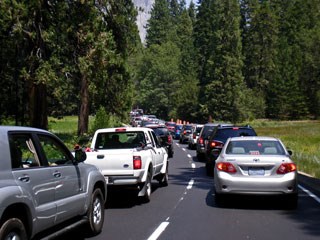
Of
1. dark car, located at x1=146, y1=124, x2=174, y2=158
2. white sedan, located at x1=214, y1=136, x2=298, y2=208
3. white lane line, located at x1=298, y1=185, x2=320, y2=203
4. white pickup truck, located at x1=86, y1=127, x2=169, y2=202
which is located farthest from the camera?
dark car, located at x1=146, y1=124, x2=174, y2=158

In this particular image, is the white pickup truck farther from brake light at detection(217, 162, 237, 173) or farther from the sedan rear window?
the sedan rear window

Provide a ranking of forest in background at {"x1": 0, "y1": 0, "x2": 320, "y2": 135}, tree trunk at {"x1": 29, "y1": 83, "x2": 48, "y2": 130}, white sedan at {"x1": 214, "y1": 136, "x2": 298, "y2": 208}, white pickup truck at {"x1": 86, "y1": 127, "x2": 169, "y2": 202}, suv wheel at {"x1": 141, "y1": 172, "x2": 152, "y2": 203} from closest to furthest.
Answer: white sedan at {"x1": 214, "y1": 136, "x2": 298, "y2": 208}, white pickup truck at {"x1": 86, "y1": 127, "x2": 169, "y2": 202}, suv wheel at {"x1": 141, "y1": 172, "x2": 152, "y2": 203}, forest in background at {"x1": 0, "y1": 0, "x2": 320, "y2": 135}, tree trunk at {"x1": 29, "y1": 83, "x2": 48, "y2": 130}

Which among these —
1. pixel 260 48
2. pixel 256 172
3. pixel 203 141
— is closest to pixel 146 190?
pixel 256 172

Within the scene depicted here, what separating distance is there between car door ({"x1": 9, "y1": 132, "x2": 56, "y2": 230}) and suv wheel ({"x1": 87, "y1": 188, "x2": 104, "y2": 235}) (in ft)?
5.08

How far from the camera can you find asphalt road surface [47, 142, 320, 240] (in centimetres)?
859

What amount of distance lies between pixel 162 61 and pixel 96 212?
10678 centimetres

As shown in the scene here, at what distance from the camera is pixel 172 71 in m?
113

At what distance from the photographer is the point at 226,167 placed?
11.2 meters

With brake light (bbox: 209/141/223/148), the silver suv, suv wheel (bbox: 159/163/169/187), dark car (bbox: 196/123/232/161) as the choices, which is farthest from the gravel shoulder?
the silver suv

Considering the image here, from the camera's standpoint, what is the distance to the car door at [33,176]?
20.1 feet

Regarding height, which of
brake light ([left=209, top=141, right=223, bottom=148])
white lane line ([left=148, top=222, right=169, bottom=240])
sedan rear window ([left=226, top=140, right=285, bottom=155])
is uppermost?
sedan rear window ([left=226, top=140, right=285, bottom=155])

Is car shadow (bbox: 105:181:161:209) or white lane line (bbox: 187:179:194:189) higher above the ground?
car shadow (bbox: 105:181:161:209)

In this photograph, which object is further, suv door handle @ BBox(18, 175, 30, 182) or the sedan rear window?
the sedan rear window

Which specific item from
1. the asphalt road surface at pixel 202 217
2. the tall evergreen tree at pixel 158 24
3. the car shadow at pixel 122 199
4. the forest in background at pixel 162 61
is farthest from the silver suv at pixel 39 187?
the tall evergreen tree at pixel 158 24
